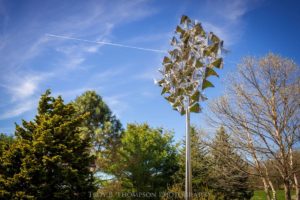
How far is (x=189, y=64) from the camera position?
19.4ft

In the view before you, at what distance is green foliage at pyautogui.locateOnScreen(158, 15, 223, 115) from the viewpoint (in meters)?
5.73

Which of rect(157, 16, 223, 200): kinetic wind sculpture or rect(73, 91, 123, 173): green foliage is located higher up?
rect(73, 91, 123, 173): green foliage

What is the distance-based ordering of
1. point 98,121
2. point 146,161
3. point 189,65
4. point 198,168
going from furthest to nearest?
point 98,121
point 146,161
point 198,168
point 189,65

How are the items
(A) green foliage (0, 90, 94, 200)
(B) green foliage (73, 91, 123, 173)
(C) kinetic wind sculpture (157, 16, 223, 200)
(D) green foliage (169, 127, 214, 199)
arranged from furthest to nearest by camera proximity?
1. (B) green foliage (73, 91, 123, 173)
2. (D) green foliage (169, 127, 214, 199)
3. (A) green foliage (0, 90, 94, 200)
4. (C) kinetic wind sculpture (157, 16, 223, 200)

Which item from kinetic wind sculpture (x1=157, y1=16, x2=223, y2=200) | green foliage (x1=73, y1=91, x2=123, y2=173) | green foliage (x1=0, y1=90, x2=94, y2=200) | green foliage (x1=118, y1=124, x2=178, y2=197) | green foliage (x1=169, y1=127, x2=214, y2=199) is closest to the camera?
kinetic wind sculpture (x1=157, y1=16, x2=223, y2=200)

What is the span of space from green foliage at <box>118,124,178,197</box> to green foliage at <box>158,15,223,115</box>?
1475 centimetres

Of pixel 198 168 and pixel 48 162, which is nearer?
pixel 48 162

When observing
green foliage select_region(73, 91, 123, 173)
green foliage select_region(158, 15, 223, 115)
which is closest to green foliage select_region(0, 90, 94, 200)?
green foliage select_region(158, 15, 223, 115)

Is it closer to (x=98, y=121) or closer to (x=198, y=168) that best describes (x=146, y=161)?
(x=198, y=168)

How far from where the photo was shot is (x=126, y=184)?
19.9 metres

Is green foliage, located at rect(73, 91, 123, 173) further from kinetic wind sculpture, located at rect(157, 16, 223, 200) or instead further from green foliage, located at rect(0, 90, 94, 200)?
kinetic wind sculpture, located at rect(157, 16, 223, 200)

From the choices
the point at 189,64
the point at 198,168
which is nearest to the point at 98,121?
the point at 198,168

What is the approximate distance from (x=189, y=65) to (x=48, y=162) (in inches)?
396

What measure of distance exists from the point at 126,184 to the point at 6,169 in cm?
874
